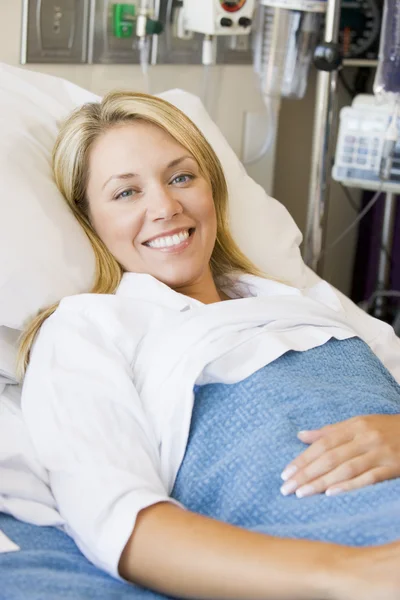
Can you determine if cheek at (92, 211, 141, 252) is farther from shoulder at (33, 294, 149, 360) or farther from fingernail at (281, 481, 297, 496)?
fingernail at (281, 481, 297, 496)

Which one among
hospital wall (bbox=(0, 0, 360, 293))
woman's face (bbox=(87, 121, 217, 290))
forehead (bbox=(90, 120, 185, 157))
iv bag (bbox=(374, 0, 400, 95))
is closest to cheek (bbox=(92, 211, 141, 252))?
woman's face (bbox=(87, 121, 217, 290))

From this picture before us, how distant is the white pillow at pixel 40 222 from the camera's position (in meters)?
1.57

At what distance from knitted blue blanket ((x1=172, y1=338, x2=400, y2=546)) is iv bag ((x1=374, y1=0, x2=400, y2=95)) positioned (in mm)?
1203

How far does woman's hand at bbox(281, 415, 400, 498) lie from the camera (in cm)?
127

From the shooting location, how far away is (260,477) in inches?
50.8

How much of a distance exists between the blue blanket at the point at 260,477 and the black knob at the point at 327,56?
3.79 feet

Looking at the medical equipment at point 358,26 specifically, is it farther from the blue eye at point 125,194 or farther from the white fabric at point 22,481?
the white fabric at point 22,481

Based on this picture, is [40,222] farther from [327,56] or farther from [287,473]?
[327,56]

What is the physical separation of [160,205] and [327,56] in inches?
43.1

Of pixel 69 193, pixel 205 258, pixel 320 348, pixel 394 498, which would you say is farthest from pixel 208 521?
pixel 69 193

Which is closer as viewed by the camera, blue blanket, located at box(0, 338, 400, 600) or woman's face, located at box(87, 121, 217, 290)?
blue blanket, located at box(0, 338, 400, 600)

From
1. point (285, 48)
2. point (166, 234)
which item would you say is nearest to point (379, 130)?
point (285, 48)

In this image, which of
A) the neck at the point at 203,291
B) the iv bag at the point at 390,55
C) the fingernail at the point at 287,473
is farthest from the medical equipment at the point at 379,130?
the fingernail at the point at 287,473

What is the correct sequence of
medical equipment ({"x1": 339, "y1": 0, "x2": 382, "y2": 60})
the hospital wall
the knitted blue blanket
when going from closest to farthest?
the knitted blue blanket → the hospital wall → medical equipment ({"x1": 339, "y1": 0, "x2": 382, "y2": 60})
